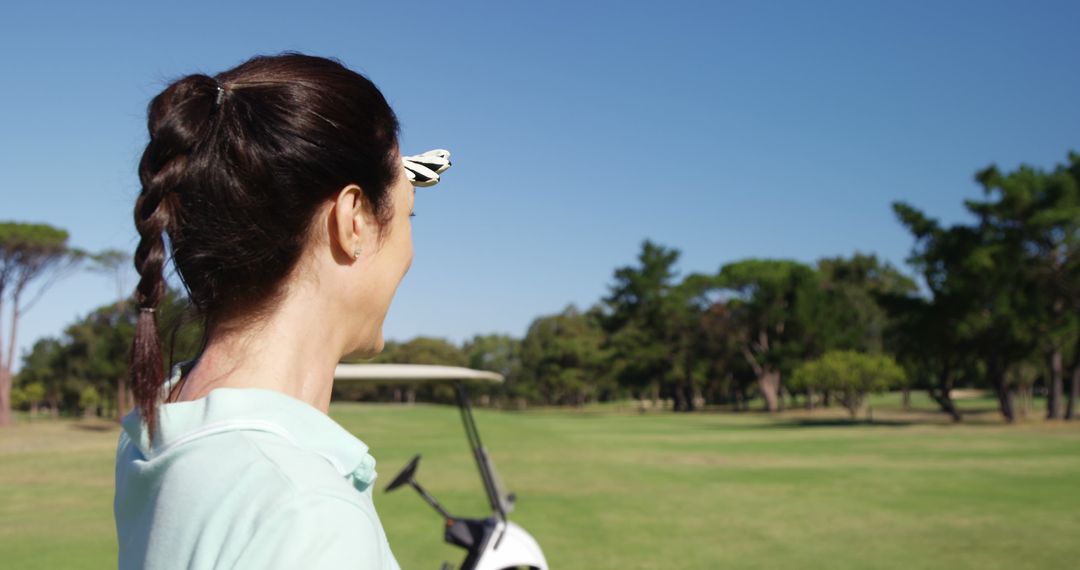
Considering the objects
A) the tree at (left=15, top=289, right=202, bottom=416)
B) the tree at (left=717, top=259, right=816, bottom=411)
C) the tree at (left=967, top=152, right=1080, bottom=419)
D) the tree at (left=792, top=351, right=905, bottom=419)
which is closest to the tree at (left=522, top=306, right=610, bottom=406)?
the tree at (left=717, top=259, right=816, bottom=411)

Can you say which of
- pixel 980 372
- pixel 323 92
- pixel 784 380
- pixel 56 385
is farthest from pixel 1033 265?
pixel 56 385

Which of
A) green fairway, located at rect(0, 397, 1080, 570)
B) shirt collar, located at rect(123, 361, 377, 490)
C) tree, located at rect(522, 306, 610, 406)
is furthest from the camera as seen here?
tree, located at rect(522, 306, 610, 406)

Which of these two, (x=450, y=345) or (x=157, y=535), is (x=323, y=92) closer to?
(x=157, y=535)

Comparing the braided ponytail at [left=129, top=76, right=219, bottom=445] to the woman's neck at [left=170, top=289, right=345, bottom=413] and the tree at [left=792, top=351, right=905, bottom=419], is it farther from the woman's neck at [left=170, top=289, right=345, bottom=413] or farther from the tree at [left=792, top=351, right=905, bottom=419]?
the tree at [left=792, top=351, right=905, bottom=419]

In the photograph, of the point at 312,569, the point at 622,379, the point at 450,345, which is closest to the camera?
the point at 312,569

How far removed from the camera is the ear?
1.06 meters

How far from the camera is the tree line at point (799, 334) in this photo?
35906 millimetres

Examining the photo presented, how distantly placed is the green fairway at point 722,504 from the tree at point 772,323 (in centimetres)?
3533

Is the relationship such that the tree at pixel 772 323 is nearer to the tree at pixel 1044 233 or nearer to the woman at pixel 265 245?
the tree at pixel 1044 233

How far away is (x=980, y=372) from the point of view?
64.7 m

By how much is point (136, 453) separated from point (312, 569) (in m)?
0.38

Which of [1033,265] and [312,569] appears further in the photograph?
[1033,265]

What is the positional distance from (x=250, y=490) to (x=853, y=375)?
48.6 meters

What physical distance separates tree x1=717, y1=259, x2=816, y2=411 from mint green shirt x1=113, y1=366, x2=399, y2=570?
64.0 meters
